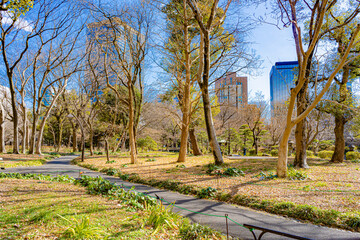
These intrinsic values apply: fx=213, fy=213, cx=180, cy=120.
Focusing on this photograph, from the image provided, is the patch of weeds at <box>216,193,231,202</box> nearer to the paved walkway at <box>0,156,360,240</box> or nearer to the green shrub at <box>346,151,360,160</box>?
the paved walkway at <box>0,156,360,240</box>

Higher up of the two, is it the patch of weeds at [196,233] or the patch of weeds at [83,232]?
the patch of weeds at [83,232]

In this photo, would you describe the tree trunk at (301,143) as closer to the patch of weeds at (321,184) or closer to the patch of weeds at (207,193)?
the patch of weeds at (321,184)

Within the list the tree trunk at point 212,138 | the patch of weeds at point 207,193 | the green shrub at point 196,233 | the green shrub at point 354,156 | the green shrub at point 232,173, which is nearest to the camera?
the green shrub at point 196,233

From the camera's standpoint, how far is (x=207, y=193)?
6062mm

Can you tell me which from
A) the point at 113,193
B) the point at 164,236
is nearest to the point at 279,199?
the point at 164,236

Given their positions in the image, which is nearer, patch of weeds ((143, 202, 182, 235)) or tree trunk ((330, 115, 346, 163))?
patch of weeds ((143, 202, 182, 235))

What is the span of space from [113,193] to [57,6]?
15895 millimetres

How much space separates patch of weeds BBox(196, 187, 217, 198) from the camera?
6016 mm

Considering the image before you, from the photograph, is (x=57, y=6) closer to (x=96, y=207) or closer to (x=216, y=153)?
(x=216, y=153)

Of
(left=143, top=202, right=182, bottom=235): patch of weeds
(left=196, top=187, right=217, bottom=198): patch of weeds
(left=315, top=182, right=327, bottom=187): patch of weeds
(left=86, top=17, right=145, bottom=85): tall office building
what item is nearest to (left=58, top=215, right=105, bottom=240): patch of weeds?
(left=143, top=202, right=182, bottom=235): patch of weeds

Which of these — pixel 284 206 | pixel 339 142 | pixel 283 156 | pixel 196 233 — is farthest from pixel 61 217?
pixel 339 142

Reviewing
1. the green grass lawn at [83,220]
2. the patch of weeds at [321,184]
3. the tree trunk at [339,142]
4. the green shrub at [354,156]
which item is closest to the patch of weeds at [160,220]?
the green grass lawn at [83,220]

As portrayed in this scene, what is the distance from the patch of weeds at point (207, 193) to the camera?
6.02m

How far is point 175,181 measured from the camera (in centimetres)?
753
